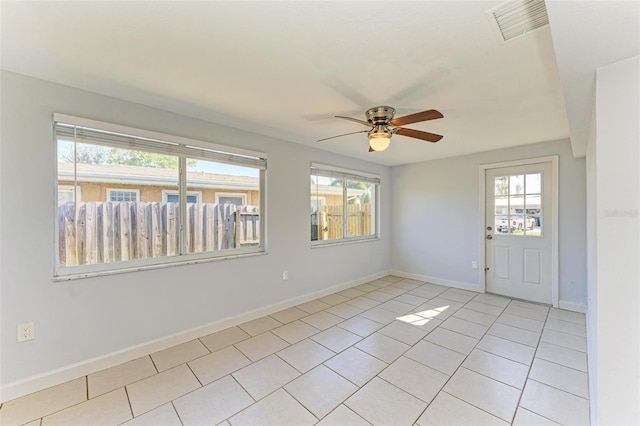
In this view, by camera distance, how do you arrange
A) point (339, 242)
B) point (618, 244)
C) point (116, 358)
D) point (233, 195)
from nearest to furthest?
point (618, 244)
point (116, 358)
point (233, 195)
point (339, 242)

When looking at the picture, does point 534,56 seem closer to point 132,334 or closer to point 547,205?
point 547,205

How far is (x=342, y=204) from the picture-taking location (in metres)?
4.50

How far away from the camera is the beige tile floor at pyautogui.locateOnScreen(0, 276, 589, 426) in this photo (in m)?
1.67

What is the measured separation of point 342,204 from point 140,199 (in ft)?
9.59

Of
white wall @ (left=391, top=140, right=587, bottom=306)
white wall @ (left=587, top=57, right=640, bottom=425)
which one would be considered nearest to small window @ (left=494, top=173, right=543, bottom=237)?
white wall @ (left=391, top=140, right=587, bottom=306)

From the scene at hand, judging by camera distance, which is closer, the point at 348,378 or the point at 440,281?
the point at 348,378

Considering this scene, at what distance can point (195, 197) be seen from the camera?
2.80 m

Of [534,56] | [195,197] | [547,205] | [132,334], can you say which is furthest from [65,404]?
[547,205]

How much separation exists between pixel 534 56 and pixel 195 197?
3037mm

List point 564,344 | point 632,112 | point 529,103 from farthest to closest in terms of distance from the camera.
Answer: point 564,344, point 529,103, point 632,112


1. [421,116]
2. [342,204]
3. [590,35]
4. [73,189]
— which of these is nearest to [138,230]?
[73,189]

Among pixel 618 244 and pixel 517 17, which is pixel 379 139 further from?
pixel 618 244

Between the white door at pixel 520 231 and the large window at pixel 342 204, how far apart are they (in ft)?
6.30

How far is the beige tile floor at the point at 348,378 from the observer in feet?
5.48
